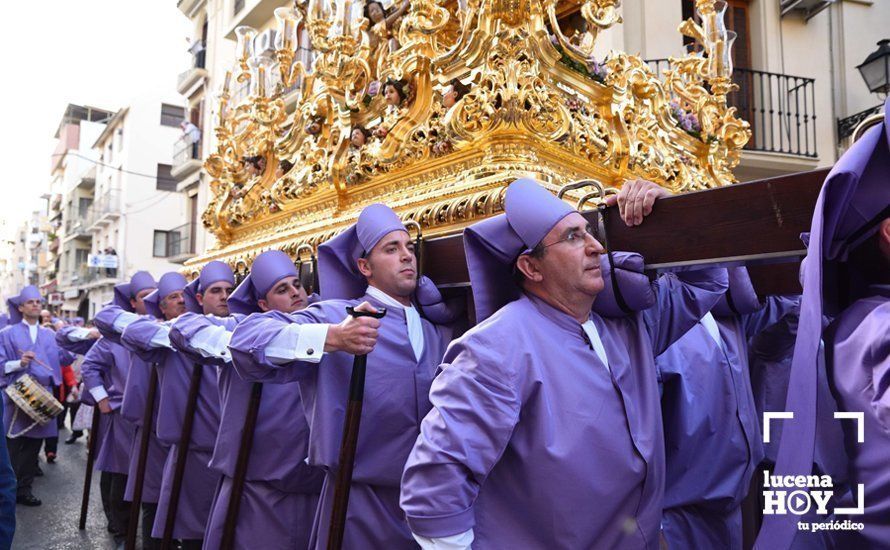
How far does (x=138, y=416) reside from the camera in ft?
16.5

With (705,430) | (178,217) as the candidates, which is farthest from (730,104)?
(178,217)

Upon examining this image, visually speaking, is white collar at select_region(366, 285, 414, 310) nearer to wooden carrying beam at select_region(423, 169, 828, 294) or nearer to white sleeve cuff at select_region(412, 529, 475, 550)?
wooden carrying beam at select_region(423, 169, 828, 294)

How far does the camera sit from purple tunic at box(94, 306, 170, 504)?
467 centimetres

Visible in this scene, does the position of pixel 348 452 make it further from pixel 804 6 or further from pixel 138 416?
pixel 804 6

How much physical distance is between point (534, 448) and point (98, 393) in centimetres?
498

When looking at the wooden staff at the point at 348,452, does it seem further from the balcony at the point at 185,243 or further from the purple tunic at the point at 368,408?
the balcony at the point at 185,243

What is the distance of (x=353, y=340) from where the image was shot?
88.1 inches

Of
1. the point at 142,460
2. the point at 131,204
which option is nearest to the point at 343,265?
Answer: the point at 142,460

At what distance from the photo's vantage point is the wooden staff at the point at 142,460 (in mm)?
4316

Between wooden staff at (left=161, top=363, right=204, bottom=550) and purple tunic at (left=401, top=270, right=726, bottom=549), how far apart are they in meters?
2.44

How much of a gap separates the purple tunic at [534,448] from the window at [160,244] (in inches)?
1043

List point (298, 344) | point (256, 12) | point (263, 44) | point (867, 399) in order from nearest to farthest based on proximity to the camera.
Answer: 1. point (867, 399)
2. point (298, 344)
3. point (263, 44)
4. point (256, 12)

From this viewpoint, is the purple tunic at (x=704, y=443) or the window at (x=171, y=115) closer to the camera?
the purple tunic at (x=704, y=443)

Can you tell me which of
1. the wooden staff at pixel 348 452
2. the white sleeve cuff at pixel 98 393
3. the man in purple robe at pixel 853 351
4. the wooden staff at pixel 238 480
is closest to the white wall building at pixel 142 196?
the white sleeve cuff at pixel 98 393
